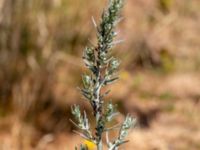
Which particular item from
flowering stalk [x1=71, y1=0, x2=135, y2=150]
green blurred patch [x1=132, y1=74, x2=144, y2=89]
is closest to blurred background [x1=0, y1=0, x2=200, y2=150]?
green blurred patch [x1=132, y1=74, x2=144, y2=89]

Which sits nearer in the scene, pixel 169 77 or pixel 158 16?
pixel 169 77

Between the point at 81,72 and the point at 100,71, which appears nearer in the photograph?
the point at 100,71

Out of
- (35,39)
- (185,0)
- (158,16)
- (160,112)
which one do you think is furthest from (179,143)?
(185,0)

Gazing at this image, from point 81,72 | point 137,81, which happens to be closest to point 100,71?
point 81,72

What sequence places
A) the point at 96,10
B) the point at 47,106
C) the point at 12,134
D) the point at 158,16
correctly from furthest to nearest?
the point at 158,16, the point at 96,10, the point at 47,106, the point at 12,134

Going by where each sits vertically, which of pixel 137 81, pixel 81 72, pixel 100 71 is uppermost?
pixel 137 81

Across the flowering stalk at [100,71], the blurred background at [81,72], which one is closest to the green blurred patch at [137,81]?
the blurred background at [81,72]

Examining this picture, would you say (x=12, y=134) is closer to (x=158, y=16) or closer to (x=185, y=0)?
(x=158, y=16)

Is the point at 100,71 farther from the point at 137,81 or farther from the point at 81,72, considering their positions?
the point at 137,81
